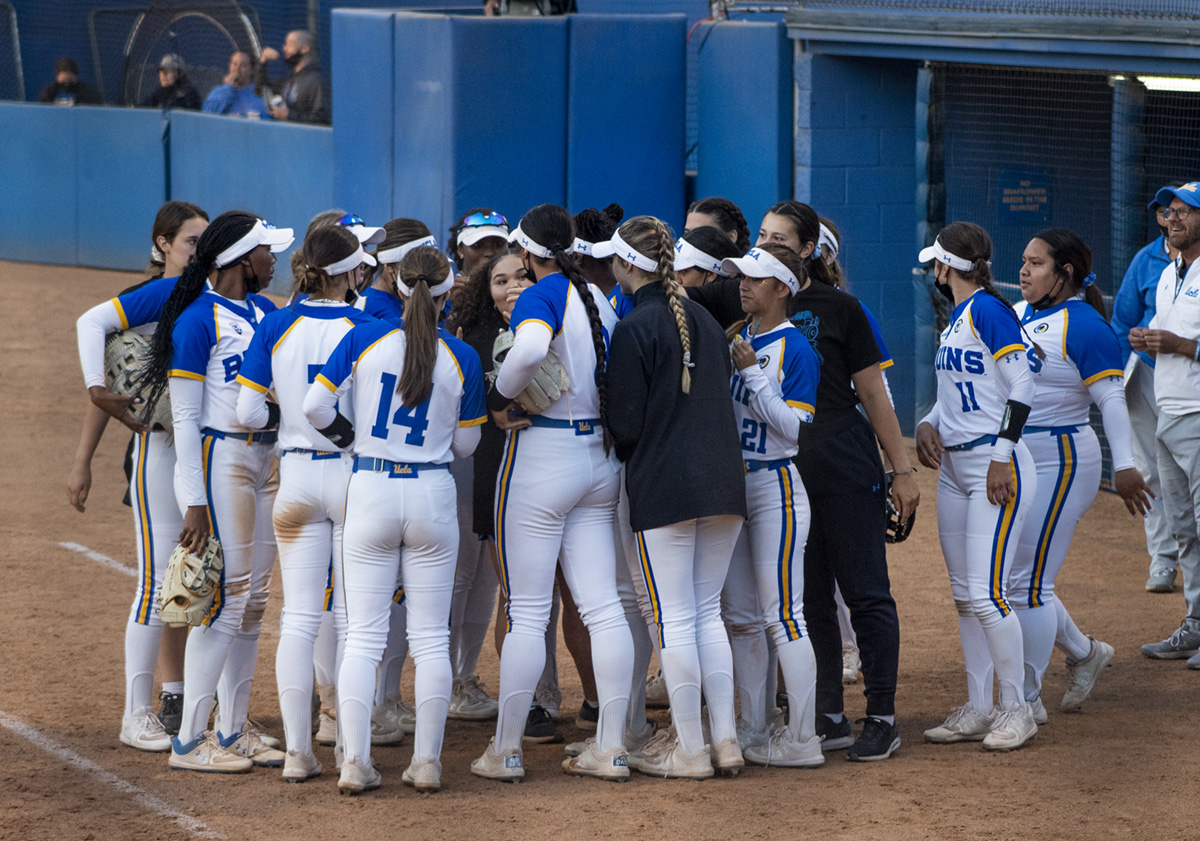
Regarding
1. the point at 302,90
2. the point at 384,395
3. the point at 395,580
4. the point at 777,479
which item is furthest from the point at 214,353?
the point at 302,90

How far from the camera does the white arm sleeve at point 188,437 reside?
14.4 ft

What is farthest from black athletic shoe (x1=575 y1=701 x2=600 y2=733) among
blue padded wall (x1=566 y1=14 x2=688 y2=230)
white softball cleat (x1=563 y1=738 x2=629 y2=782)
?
blue padded wall (x1=566 y1=14 x2=688 y2=230)

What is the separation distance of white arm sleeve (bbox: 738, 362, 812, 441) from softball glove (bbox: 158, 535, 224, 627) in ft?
5.68

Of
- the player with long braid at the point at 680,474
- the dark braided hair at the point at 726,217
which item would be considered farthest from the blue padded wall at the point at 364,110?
the player with long braid at the point at 680,474

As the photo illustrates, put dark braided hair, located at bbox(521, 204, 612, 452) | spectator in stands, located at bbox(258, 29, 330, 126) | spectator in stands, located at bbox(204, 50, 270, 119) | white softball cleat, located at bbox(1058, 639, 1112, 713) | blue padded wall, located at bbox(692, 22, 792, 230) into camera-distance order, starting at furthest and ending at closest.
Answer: spectator in stands, located at bbox(204, 50, 270, 119), spectator in stands, located at bbox(258, 29, 330, 126), blue padded wall, located at bbox(692, 22, 792, 230), white softball cleat, located at bbox(1058, 639, 1112, 713), dark braided hair, located at bbox(521, 204, 612, 452)

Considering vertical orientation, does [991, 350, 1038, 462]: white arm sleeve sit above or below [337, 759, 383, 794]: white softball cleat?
above

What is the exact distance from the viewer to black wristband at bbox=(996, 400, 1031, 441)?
4.54 m

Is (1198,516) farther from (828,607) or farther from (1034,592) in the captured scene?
Result: (828,607)

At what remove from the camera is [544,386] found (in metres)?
4.21

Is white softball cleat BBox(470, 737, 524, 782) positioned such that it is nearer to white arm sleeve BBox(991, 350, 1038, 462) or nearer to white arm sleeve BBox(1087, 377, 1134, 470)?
white arm sleeve BBox(991, 350, 1038, 462)

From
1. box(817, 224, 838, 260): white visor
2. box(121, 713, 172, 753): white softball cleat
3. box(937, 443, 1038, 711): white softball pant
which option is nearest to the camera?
box(937, 443, 1038, 711): white softball pant

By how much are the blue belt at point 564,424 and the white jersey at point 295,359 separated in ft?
1.82

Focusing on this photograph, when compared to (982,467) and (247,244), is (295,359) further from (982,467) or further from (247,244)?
(982,467)

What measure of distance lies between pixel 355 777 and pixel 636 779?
890mm
